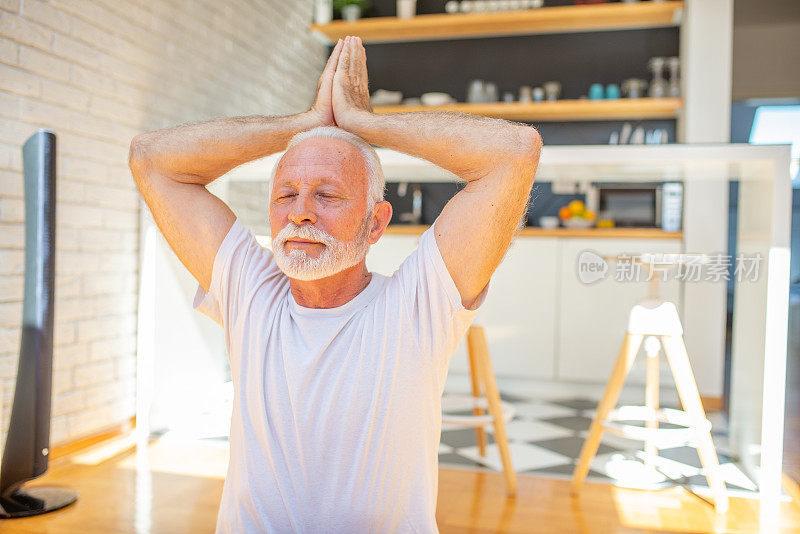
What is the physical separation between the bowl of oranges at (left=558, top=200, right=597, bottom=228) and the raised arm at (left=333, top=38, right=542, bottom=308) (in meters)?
3.59

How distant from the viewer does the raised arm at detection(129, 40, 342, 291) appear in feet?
3.99

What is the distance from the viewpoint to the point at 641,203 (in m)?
4.70

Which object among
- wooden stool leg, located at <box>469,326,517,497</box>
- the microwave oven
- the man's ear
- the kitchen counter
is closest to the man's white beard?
the man's ear

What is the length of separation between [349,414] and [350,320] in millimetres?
149

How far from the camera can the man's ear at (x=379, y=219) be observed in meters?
1.24

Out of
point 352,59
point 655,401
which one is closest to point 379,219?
point 352,59

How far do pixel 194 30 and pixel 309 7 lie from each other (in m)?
1.60

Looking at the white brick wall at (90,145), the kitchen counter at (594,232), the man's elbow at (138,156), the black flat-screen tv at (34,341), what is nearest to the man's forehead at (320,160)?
the man's elbow at (138,156)

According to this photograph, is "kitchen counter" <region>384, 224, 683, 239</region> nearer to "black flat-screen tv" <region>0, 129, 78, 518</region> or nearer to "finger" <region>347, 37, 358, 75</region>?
"black flat-screen tv" <region>0, 129, 78, 518</region>

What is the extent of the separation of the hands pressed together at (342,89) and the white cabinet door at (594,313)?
3423mm

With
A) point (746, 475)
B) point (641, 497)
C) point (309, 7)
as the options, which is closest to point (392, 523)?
point (641, 497)

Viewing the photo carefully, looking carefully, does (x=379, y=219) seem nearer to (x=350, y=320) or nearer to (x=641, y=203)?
(x=350, y=320)

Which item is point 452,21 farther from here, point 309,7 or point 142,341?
point 142,341

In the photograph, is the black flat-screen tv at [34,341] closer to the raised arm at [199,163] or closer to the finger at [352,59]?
the raised arm at [199,163]
